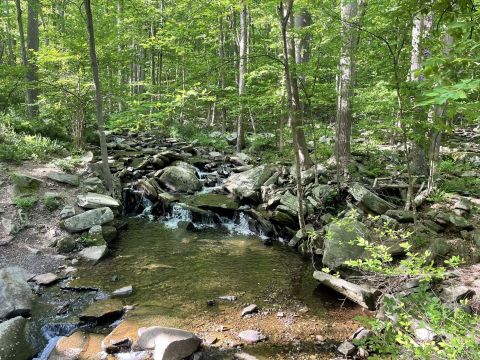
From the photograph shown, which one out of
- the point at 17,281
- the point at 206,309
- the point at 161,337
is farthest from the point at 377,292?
the point at 17,281

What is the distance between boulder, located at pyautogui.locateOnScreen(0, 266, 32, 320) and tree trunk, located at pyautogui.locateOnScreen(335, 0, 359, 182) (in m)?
7.01

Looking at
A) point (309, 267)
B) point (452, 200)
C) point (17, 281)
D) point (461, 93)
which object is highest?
point (461, 93)

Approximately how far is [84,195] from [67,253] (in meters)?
2.19

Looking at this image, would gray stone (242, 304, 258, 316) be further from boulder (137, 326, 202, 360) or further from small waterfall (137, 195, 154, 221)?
small waterfall (137, 195, 154, 221)

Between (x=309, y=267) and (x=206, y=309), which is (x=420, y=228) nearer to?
(x=309, y=267)

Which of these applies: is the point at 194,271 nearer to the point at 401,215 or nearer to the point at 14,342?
the point at 14,342

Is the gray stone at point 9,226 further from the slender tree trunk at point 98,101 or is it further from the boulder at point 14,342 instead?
the boulder at point 14,342

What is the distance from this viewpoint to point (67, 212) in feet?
27.9

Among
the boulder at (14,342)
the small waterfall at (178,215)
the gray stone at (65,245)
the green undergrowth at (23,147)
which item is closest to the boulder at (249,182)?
the small waterfall at (178,215)

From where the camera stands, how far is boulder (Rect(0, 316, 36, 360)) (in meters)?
4.38

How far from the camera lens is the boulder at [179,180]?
12.1 metres

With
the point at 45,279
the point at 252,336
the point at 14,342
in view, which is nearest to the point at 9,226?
the point at 45,279

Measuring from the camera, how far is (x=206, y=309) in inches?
230

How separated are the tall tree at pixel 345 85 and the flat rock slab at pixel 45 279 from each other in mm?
6638
